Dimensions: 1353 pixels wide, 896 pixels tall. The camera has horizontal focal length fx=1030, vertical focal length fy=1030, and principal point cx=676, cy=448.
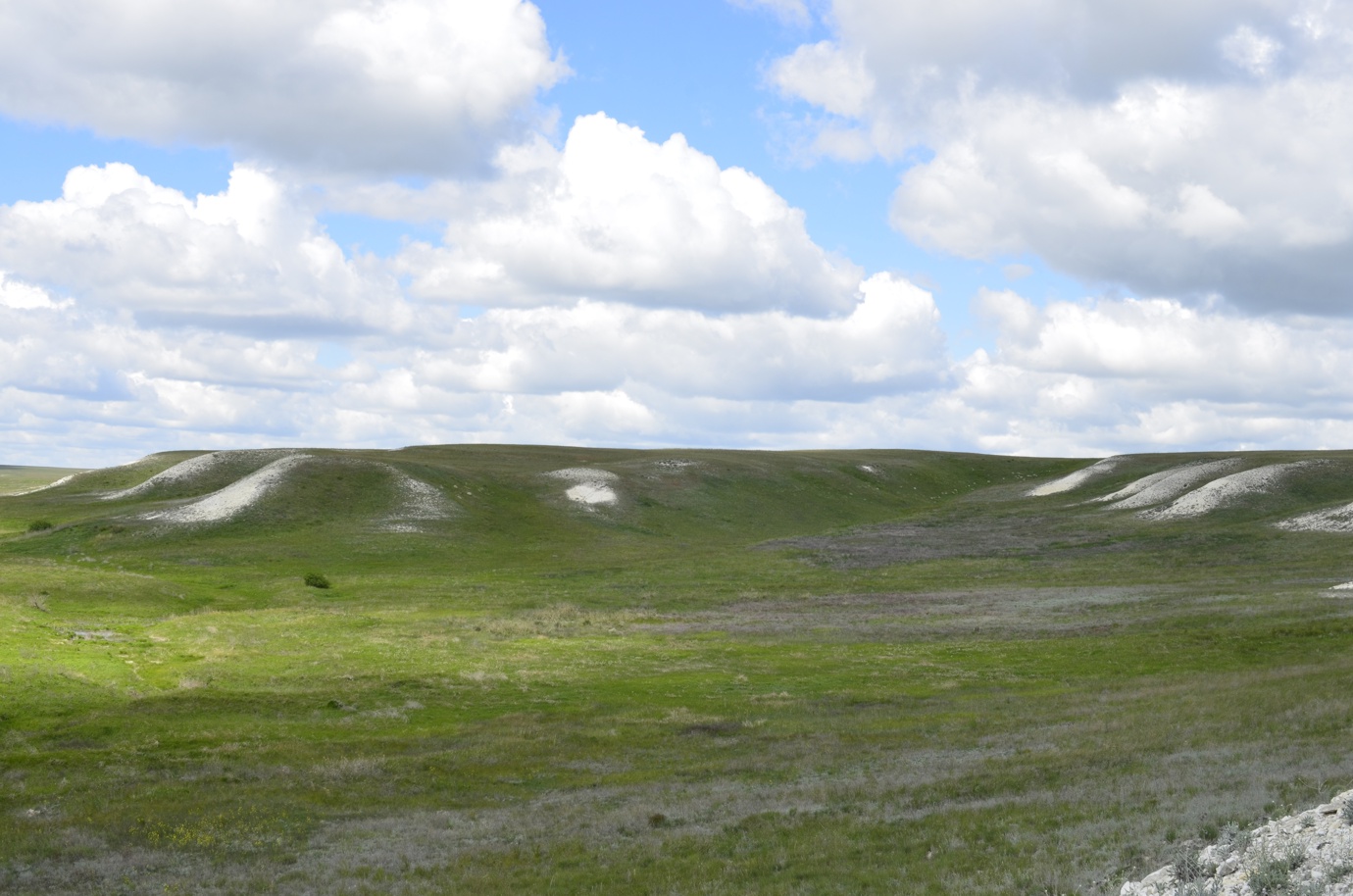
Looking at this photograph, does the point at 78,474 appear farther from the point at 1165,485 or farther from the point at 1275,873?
the point at 1275,873

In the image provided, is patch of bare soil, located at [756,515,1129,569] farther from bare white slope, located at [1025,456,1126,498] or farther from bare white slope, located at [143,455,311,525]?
bare white slope, located at [143,455,311,525]

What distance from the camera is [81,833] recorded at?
2478cm

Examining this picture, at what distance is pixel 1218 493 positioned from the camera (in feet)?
402

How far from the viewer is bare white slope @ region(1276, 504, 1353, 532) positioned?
96031mm

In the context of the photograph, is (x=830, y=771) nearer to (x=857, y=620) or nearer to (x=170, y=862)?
(x=170, y=862)

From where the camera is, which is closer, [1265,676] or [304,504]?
[1265,676]

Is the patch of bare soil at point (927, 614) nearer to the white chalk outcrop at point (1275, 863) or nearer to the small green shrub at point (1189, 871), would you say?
the white chalk outcrop at point (1275, 863)

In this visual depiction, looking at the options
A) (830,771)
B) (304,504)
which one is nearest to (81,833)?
(830,771)

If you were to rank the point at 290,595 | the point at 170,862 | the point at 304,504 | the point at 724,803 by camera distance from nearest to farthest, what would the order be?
the point at 170,862
the point at 724,803
the point at 290,595
the point at 304,504

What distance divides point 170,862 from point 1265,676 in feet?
127

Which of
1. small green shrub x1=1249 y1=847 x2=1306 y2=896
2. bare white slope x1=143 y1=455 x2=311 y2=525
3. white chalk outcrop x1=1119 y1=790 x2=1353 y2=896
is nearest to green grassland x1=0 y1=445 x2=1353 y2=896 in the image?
white chalk outcrop x1=1119 y1=790 x2=1353 y2=896

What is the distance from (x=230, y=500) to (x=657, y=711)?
97490 mm

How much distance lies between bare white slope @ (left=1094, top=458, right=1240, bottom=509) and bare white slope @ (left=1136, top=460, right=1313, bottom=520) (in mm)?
5830

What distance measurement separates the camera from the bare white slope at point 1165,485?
135 meters
